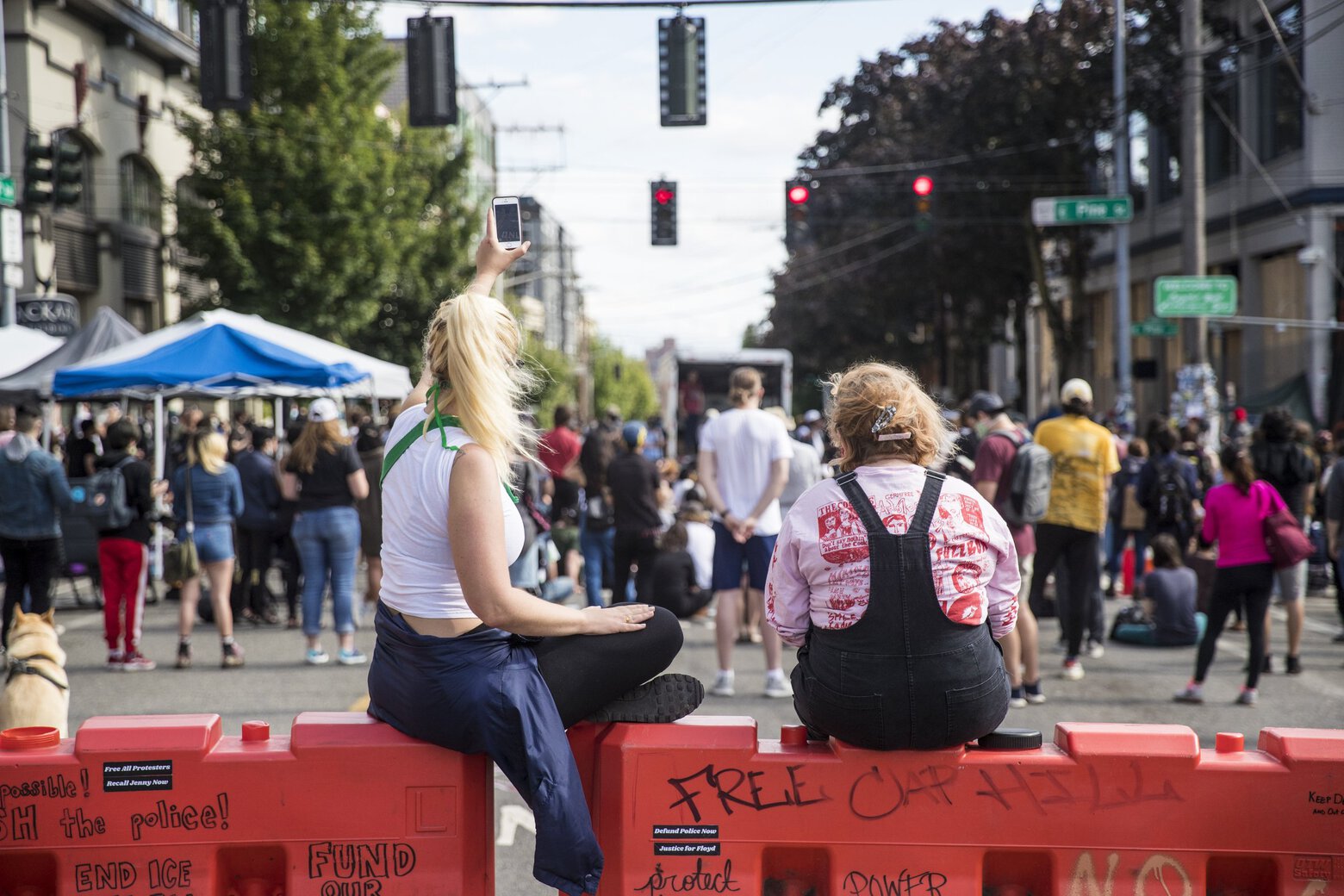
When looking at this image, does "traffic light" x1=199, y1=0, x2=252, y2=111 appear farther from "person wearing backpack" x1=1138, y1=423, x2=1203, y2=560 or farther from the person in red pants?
"person wearing backpack" x1=1138, y1=423, x2=1203, y2=560

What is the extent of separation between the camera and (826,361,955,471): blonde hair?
3.47 metres

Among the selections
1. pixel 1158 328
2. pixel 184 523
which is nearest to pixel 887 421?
pixel 184 523

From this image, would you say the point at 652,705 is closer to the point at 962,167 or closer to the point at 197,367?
the point at 197,367

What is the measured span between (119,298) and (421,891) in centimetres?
2714

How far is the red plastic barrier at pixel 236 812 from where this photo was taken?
3.29 meters

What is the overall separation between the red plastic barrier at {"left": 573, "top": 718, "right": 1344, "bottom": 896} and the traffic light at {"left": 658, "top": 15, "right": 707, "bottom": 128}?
30.0 feet

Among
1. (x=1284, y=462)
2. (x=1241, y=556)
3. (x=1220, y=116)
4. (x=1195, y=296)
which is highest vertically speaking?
(x=1220, y=116)

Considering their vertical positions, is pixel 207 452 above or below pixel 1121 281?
below

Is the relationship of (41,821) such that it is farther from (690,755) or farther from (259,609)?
(259,609)

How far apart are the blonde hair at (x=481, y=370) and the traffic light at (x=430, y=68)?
28.9 ft

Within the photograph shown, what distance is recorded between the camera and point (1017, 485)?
8.07 metres

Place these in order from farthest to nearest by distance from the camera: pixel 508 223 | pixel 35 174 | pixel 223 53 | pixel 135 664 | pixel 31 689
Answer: pixel 35 174 → pixel 223 53 → pixel 135 664 → pixel 31 689 → pixel 508 223

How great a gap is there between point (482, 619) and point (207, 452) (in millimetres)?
6989

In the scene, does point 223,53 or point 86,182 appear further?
point 86,182
